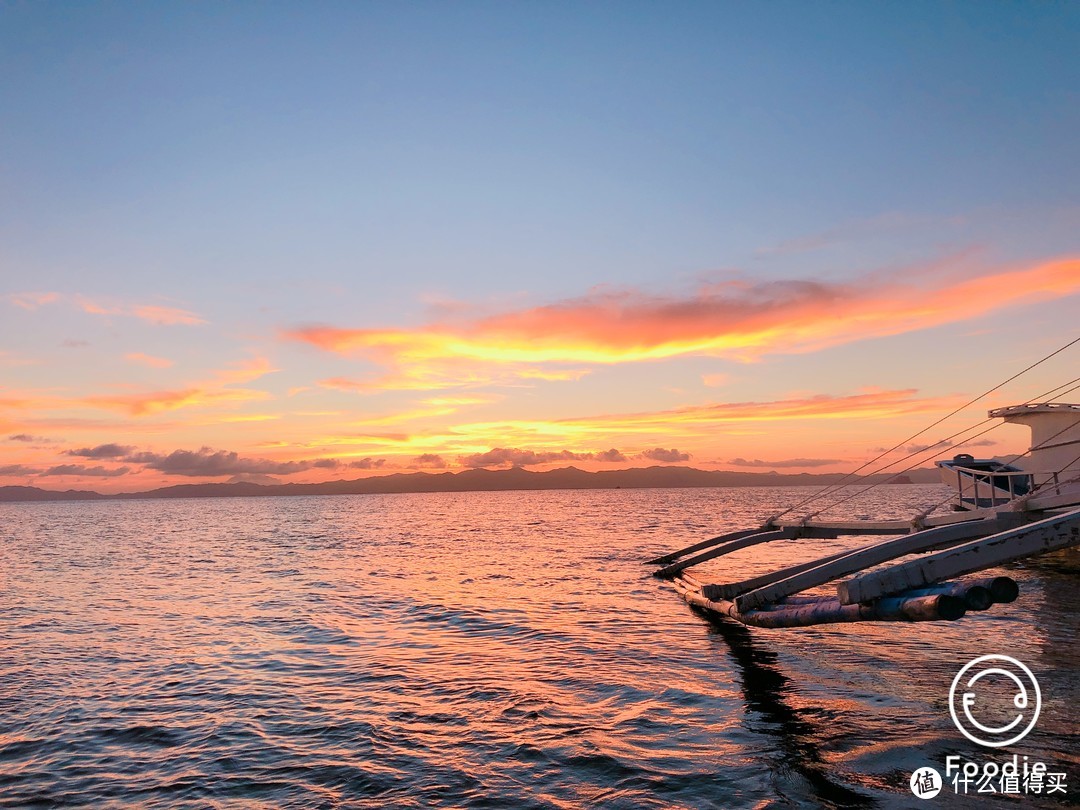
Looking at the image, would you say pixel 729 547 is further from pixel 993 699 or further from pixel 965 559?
pixel 965 559

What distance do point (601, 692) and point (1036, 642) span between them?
10.3 metres

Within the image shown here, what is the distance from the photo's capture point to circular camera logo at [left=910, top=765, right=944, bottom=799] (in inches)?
301

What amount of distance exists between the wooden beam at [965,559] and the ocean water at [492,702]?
2.07 metres

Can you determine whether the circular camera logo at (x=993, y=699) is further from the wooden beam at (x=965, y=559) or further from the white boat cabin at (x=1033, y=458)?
the white boat cabin at (x=1033, y=458)

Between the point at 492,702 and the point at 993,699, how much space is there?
8243 millimetres

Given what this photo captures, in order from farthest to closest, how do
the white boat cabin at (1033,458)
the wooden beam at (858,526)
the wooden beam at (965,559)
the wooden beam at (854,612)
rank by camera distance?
the white boat cabin at (1033,458) < the wooden beam at (858,526) < the wooden beam at (965,559) < the wooden beam at (854,612)

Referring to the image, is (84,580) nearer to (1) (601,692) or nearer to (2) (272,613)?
(2) (272,613)

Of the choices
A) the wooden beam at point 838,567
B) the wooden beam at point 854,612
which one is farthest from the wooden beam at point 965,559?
the wooden beam at point 838,567

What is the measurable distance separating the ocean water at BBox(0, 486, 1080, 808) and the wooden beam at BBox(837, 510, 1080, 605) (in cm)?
207

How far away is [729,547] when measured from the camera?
2592cm

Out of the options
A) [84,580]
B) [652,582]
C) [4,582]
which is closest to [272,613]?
[652,582]

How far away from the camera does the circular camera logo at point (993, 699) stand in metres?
9.43

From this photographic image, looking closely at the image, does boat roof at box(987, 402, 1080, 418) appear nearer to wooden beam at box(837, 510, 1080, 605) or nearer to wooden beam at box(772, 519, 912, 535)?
wooden beam at box(772, 519, 912, 535)

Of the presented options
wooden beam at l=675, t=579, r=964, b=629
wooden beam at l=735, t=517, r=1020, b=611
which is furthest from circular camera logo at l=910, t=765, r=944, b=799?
wooden beam at l=735, t=517, r=1020, b=611
